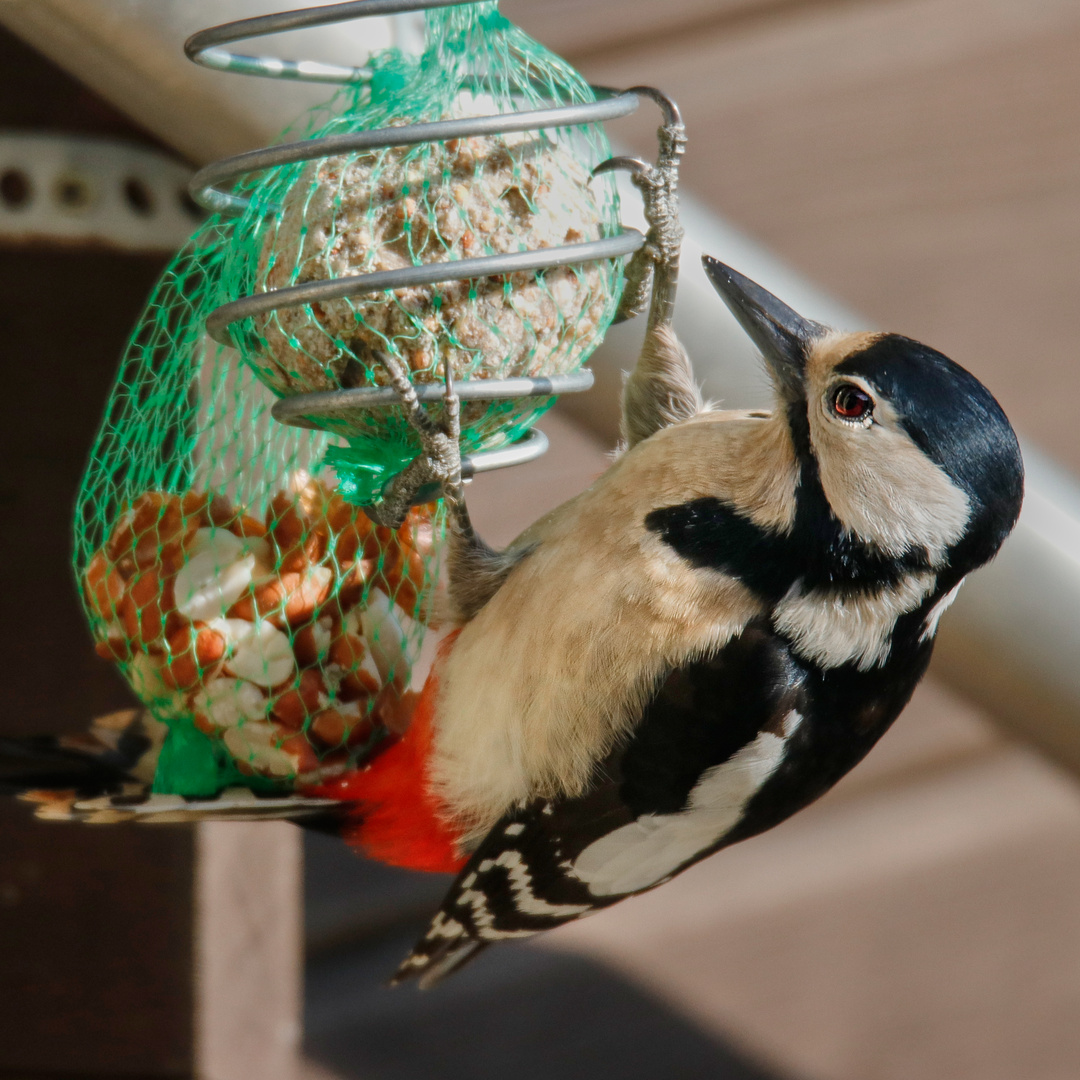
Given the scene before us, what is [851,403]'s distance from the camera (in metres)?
1.13

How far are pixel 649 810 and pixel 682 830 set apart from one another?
6cm

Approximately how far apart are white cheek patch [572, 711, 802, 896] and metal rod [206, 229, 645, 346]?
51cm

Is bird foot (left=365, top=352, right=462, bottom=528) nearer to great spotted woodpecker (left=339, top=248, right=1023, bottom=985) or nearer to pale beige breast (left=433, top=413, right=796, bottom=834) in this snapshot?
great spotted woodpecker (left=339, top=248, right=1023, bottom=985)

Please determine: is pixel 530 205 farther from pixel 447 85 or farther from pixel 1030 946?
pixel 1030 946

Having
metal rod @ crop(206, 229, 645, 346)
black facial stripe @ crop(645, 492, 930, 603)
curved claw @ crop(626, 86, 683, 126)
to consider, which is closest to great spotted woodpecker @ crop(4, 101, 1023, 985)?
black facial stripe @ crop(645, 492, 930, 603)

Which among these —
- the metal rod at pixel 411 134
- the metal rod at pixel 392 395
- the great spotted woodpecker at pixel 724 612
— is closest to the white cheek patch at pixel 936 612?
the great spotted woodpecker at pixel 724 612

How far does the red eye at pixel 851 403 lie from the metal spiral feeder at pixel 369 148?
266mm

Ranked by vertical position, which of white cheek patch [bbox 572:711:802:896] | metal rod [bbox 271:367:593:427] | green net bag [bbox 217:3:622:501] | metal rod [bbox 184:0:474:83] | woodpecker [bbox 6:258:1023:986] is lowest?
white cheek patch [bbox 572:711:802:896]

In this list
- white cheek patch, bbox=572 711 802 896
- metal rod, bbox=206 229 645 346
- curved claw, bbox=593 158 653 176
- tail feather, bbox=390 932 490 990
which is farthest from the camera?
tail feather, bbox=390 932 490 990

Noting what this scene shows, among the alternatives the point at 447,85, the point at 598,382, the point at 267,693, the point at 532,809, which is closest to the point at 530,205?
the point at 447,85

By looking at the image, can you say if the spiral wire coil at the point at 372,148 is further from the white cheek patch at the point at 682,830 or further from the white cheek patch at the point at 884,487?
the white cheek patch at the point at 682,830

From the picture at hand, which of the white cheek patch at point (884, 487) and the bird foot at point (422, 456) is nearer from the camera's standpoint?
the bird foot at point (422, 456)

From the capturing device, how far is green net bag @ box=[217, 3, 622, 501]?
890 millimetres

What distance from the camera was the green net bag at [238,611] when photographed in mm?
1053
